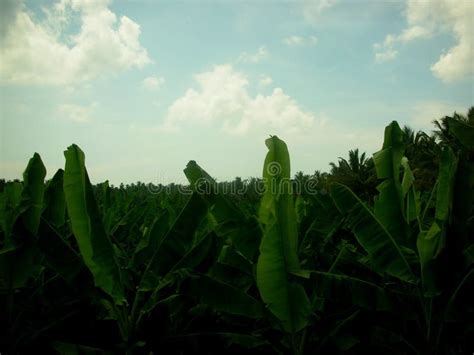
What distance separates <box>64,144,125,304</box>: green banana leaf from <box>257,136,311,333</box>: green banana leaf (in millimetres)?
1031

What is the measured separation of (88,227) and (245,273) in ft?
4.20

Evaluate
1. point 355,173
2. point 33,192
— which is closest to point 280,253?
point 33,192

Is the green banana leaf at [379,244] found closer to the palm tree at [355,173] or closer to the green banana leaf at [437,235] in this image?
the green banana leaf at [437,235]

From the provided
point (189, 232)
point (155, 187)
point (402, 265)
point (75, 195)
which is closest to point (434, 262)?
point (402, 265)

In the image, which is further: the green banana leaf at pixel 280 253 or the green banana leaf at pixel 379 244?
the green banana leaf at pixel 379 244

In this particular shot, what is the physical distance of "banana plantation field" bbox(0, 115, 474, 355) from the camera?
2637mm

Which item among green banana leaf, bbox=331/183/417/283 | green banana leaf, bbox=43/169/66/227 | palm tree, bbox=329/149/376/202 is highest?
palm tree, bbox=329/149/376/202

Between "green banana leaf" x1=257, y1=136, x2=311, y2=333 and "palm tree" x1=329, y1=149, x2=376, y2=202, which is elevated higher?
"palm tree" x1=329, y1=149, x2=376, y2=202

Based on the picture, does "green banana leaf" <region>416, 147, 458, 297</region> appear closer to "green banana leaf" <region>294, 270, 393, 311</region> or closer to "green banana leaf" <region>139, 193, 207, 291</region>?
"green banana leaf" <region>294, 270, 393, 311</region>

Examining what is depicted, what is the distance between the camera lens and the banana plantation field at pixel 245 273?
2637mm

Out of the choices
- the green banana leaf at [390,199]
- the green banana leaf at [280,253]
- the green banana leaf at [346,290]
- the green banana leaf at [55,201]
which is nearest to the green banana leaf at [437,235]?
the green banana leaf at [390,199]

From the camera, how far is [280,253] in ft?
7.97

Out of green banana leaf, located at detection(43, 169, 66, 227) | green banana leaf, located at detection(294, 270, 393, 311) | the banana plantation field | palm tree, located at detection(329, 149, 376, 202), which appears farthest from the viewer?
palm tree, located at detection(329, 149, 376, 202)

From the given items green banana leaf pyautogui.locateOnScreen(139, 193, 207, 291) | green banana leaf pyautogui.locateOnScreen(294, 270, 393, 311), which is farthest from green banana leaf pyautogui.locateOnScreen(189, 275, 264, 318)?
green banana leaf pyautogui.locateOnScreen(294, 270, 393, 311)
